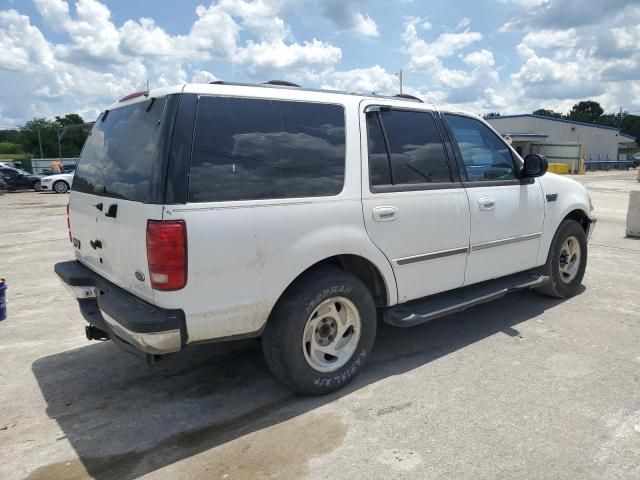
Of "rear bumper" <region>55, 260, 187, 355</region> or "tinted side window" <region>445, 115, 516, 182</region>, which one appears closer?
"rear bumper" <region>55, 260, 187, 355</region>

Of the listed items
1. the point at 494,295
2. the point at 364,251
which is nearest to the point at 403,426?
the point at 364,251

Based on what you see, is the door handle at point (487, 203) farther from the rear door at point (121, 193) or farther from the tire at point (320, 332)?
the rear door at point (121, 193)

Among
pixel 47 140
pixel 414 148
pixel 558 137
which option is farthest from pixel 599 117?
pixel 414 148

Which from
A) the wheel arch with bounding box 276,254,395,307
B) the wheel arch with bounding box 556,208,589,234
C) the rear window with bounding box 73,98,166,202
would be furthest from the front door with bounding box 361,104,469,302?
the wheel arch with bounding box 556,208,589,234

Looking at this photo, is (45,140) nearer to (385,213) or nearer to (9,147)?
(9,147)

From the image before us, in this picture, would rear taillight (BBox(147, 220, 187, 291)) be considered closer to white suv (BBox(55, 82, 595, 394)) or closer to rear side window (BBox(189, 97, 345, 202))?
white suv (BBox(55, 82, 595, 394))

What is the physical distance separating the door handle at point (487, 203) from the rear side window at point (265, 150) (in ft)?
4.85

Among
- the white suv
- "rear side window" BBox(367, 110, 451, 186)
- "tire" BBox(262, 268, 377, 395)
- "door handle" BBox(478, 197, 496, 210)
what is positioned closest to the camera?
the white suv

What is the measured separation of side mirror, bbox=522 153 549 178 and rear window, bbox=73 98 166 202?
11.0ft

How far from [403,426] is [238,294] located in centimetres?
130

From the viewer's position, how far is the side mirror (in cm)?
463

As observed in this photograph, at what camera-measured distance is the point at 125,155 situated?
3242 millimetres

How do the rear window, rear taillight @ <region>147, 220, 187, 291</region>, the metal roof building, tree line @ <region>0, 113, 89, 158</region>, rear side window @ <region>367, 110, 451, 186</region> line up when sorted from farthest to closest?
1. tree line @ <region>0, 113, 89, 158</region>
2. the metal roof building
3. rear side window @ <region>367, 110, 451, 186</region>
4. the rear window
5. rear taillight @ <region>147, 220, 187, 291</region>

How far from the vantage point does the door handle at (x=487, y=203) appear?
425 cm
